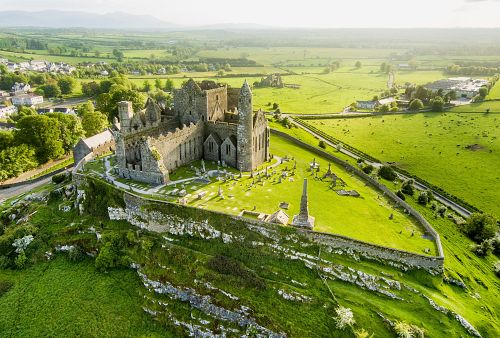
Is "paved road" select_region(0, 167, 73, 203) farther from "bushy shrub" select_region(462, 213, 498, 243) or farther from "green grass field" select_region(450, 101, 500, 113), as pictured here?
"green grass field" select_region(450, 101, 500, 113)

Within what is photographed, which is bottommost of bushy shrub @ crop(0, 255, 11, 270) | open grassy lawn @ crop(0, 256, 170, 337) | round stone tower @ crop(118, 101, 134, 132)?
open grassy lawn @ crop(0, 256, 170, 337)

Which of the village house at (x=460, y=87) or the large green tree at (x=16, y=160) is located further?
the village house at (x=460, y=87)

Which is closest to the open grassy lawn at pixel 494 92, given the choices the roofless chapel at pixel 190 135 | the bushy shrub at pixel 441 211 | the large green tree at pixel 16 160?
the bushy shrub at pixel 441 211

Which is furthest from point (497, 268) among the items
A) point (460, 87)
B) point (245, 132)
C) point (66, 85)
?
point (66, 85)

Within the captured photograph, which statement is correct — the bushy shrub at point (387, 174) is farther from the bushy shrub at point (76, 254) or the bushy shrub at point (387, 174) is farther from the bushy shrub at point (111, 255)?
the bushy shrub at point (76, 254)

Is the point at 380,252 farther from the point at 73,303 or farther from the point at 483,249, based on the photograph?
the point at 73,303

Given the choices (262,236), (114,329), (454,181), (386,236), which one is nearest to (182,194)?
(262,236)

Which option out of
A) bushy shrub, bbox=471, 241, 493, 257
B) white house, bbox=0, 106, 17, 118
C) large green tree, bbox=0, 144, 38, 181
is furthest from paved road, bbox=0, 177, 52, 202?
bushy shrub, bbox=471, 241, 493, 257
